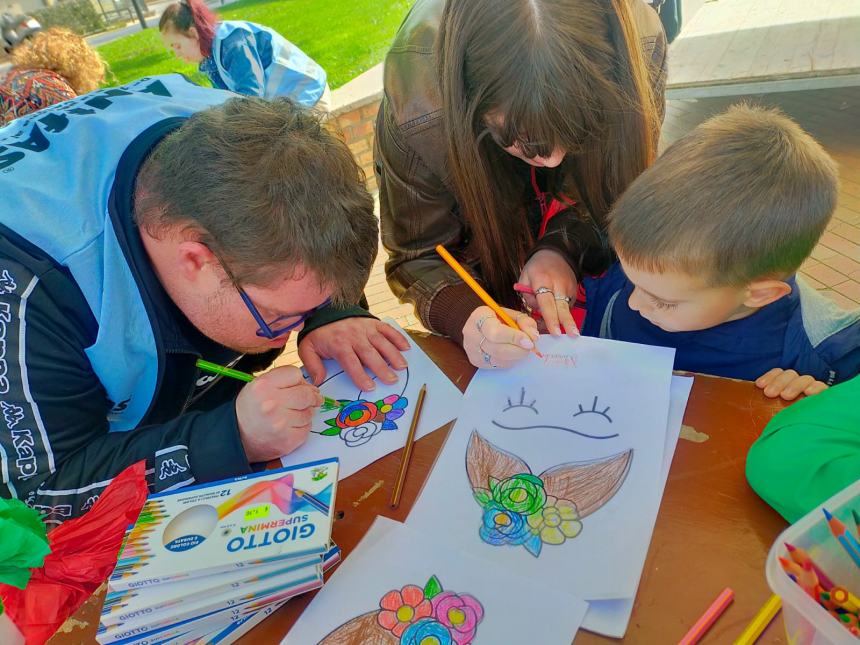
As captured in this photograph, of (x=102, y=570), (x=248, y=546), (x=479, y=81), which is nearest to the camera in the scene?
(x=248, y=546)

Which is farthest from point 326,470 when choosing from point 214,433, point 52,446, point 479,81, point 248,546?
point 479,81

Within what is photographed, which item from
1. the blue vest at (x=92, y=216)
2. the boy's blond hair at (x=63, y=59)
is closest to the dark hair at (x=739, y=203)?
the blue vest at (x=92, y=216)

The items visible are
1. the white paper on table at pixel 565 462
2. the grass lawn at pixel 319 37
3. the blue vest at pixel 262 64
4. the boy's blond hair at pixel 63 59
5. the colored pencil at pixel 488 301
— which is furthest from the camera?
the grass lawn at pixel 319 37

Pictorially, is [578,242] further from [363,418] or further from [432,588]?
[432,588]

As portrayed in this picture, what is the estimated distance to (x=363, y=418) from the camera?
0.99 m

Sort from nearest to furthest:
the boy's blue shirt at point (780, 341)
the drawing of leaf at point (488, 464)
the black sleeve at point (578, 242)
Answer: the drawing of leaf at point (488, 464)
the boy's blue shirt at point (780, 341)
the black sleeve at point (578, 242)

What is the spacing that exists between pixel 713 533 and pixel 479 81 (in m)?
0.75

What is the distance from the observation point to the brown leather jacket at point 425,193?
120 centimetres

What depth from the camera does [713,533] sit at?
0.71 metres

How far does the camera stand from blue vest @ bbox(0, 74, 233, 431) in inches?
37.2

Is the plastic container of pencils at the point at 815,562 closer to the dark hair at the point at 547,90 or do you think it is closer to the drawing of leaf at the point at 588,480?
the drawing of leaf at the point at 588,480

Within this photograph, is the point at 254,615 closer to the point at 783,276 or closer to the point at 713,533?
the point at 713,533

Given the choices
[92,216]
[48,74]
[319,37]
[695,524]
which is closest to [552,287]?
[695,524]

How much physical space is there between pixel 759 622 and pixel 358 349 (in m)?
0.74
